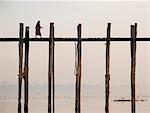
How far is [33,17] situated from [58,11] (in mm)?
282

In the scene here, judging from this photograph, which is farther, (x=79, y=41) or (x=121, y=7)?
(x=121, y=7)

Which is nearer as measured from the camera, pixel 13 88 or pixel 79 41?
pixel 79 41

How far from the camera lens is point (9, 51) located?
4.46 meters

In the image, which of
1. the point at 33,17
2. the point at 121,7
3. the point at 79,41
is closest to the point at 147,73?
the point at 121,7

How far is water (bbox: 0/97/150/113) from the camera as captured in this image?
441 cm

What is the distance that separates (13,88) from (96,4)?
50.4 inches

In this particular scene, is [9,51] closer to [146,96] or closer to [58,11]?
[58,11]

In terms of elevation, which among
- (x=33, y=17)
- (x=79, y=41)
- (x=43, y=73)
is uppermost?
(x=33, y=17)

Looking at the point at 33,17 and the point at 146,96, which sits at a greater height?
the point at 33,17

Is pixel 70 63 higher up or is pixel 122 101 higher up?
pixel 70 63


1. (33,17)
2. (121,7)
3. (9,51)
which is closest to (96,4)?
(121,7)

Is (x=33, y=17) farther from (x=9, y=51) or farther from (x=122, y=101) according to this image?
(x=122, y=101)

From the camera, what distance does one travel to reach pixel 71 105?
452cm

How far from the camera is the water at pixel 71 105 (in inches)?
174
